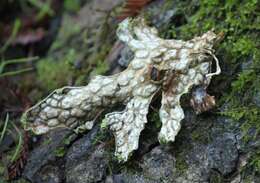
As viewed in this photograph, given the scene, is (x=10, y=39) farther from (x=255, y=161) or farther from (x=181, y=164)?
(x=255, y=161)

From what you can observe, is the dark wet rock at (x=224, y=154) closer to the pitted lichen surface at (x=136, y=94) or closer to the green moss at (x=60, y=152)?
the pitted lichen surface at (x=136, y=94)

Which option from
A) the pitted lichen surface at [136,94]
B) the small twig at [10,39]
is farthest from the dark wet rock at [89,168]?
the small twig at [10,39]

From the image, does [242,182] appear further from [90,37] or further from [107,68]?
[90,37]

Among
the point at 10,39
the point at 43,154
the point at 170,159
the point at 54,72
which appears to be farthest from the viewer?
the point at 10,39

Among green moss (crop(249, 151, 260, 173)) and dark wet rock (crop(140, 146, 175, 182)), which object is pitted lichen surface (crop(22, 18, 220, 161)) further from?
green moss (crop(249, 151, 260, 173))

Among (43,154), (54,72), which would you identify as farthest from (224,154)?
(54,72)

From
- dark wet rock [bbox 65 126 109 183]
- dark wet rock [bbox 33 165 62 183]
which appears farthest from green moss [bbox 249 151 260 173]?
dark wet rock [bbox 33 165 62 183]

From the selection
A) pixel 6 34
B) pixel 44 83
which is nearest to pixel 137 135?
pixel 44 83

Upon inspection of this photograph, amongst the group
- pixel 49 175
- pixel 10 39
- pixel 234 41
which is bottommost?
pixel 49 175
